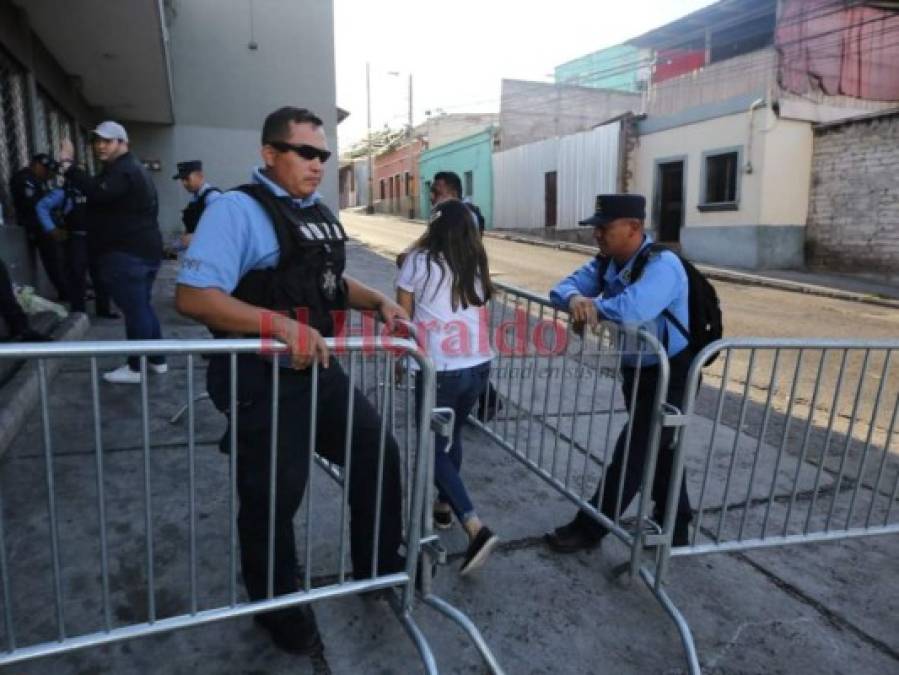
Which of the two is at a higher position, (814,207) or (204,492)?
(814,207)

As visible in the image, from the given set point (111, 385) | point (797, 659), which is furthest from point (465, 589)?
point (111, 385)

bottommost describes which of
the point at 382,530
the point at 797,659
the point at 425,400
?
the point at 797,659

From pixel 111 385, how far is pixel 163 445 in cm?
125

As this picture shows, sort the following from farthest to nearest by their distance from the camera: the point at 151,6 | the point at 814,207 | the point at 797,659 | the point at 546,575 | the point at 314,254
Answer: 1. the point at 814,207
2. the point at 151,6
3. the point at 546,575
4. the point at 797,659
5. the point at 314,254

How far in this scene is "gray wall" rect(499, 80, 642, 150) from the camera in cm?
2730

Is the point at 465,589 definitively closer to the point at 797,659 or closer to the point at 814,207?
the point at 797,659

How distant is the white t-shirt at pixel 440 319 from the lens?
2.82 meters

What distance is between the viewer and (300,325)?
1997 millimetres

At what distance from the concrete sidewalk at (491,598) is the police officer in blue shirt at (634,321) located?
0.23 m

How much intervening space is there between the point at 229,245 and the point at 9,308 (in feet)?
11.5

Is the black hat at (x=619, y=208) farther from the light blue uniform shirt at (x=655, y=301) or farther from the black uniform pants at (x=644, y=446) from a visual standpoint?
the black uniform pants at (x=644, y=446)

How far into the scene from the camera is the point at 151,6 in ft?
22.7

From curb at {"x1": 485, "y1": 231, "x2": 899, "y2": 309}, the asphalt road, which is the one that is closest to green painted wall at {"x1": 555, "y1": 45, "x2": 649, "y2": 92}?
the asphalt road

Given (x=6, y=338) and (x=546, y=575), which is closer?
(x=546, y=575)
